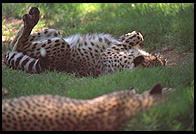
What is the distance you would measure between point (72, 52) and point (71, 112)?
279 centimetres

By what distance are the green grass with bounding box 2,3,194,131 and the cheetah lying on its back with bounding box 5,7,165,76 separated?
1.01 ft

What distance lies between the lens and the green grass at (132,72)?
4172 mm

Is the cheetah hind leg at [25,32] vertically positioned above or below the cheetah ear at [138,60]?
above

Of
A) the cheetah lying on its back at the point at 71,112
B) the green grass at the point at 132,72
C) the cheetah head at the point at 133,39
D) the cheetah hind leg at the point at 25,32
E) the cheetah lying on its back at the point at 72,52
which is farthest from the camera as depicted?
the cheetah head at the point at 133,39

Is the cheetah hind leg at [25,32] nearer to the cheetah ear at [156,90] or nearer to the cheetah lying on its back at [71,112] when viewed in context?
the cheetah lying on its back at [71,112]

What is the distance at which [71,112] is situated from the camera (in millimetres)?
3967

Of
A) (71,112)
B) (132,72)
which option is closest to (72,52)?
(132,72)

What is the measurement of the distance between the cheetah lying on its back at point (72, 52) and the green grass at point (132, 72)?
0.31 meters

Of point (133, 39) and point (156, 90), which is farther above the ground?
point (133, 39)

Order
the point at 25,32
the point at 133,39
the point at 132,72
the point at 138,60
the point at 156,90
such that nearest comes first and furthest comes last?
1. the point at 156,90
2. the point at 132,72
3. the point at 138,60
4. the point at 25,32
5. the point at 133,39

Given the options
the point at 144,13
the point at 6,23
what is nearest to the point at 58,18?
the point at 6,23

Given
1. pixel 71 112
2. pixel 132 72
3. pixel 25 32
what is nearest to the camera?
pixel 71 112

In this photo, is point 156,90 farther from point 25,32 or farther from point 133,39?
point 25,32

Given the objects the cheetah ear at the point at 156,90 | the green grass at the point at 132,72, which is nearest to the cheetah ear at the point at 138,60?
the green grass at the point at 132,72
